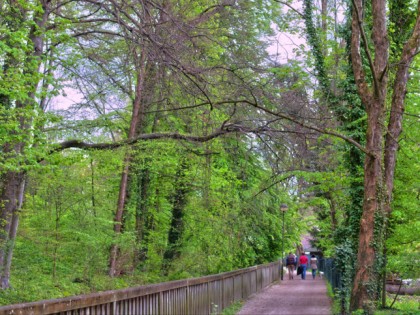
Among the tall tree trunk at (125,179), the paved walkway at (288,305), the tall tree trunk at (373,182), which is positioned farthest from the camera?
the tall tree trunk at (125,179)

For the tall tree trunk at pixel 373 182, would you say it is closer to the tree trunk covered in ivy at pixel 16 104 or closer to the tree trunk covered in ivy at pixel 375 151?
the tree trunk covered in ivy at pixel 375 151

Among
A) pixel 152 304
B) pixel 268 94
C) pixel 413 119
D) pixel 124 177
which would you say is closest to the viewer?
pixel 152 304

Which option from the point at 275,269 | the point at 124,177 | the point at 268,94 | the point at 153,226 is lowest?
the point at 275,269

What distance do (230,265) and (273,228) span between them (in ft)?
24.7

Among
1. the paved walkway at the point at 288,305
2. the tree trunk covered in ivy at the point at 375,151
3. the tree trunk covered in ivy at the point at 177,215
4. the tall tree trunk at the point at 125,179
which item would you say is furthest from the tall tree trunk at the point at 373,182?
the tree trunk covered in ivy at the point at 177,215

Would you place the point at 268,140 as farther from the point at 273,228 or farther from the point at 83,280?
the point at 273,228

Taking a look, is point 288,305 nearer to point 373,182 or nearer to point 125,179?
point 373,182

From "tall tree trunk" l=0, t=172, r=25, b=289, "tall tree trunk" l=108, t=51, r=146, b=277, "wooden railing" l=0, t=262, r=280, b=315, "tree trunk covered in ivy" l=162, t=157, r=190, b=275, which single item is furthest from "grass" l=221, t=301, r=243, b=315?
"tall tree trunk" l=0, t=172, r=25, b=289

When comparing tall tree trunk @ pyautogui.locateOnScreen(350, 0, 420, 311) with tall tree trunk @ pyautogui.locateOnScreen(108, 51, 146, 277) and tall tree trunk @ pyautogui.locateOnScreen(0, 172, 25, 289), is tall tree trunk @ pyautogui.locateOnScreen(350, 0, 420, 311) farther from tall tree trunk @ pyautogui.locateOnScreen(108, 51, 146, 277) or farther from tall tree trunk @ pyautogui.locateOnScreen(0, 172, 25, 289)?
tall tree trunk @ pyautogui.locateOnScreen(0, 172, 25, 289)

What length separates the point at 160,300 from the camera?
9.31 metres

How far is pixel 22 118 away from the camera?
12.1m

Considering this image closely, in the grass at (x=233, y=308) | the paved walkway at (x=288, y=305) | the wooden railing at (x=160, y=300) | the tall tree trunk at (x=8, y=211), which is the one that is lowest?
the paved walkway at (x=288, y=305)

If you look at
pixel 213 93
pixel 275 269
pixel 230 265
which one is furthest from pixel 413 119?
pixel 275 269

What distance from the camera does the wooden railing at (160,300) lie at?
5.88 m
